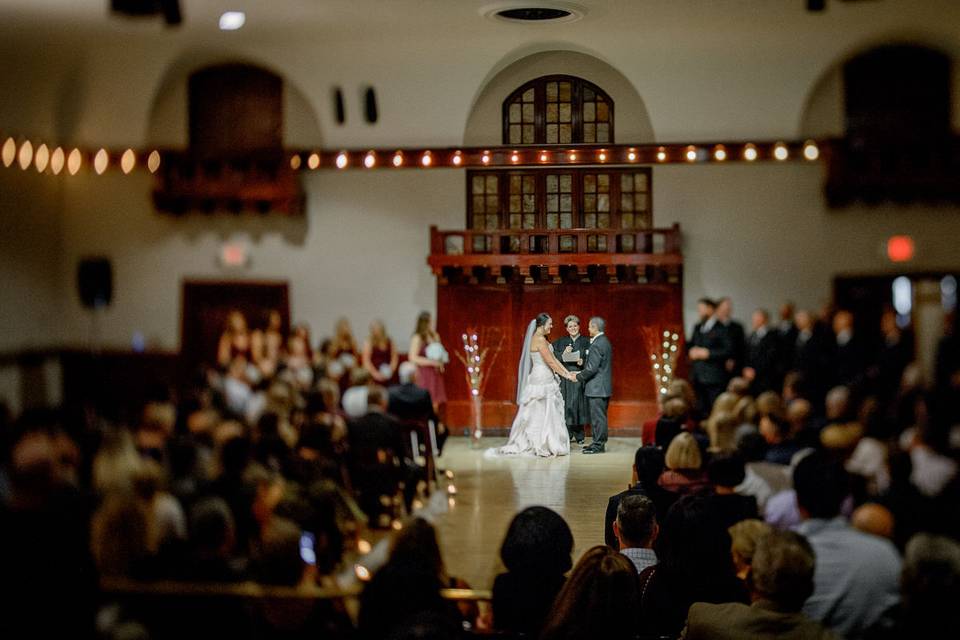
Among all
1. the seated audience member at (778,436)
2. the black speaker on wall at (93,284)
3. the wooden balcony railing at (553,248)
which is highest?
the wooden balcony railing at (553,248)

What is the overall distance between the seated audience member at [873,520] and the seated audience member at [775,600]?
0.54 feet

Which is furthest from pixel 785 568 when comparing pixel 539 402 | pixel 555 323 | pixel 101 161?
pixel 101 161

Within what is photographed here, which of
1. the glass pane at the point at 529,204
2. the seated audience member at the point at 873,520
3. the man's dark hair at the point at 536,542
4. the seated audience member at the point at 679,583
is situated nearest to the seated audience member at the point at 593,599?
the man's dark hair at the point at 536,542

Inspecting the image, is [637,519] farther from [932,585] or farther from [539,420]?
[932,585]

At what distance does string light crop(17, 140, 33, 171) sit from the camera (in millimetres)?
2547

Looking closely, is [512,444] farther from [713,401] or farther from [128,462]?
[128,462]

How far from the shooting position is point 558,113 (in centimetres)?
254

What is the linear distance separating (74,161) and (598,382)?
5.03ft

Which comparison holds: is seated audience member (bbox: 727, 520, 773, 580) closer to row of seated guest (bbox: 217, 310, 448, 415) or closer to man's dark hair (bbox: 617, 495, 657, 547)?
man's dark hair (bbox: 617, 495, 657, 547)

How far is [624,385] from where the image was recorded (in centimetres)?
263

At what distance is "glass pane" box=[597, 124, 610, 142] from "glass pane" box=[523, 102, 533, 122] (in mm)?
195

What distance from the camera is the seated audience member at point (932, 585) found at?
2.60m

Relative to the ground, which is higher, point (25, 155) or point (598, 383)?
point (25, 155)

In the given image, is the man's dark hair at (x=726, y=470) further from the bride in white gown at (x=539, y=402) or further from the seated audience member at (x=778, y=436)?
the bride in white gown at (x=539, y=402)
